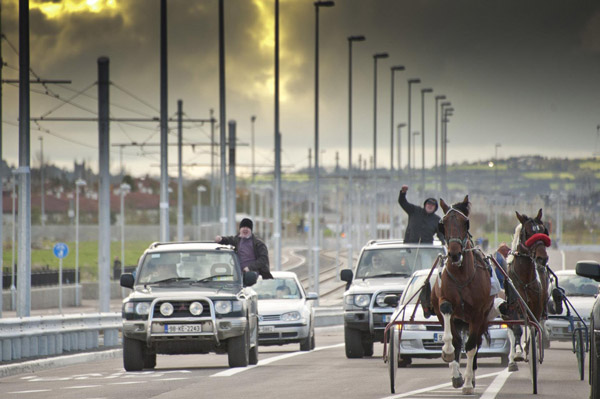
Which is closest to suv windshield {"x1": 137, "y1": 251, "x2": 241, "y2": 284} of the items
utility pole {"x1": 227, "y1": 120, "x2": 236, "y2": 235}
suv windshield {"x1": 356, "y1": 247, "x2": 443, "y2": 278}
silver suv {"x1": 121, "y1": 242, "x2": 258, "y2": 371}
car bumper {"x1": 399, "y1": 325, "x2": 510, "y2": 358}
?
silver suv {"x1": 121, "y1": 242, "x2": 258, "y2": 371}

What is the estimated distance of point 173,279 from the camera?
23.8m

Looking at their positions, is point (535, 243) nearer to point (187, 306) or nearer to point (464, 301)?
point (464, 301)

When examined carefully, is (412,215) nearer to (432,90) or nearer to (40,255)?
(432,90)

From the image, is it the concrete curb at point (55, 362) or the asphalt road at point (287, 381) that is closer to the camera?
the asphalt road at point (287, 381)

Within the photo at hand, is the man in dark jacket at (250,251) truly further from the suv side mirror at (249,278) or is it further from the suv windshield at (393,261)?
the suv windshield at (393,261)

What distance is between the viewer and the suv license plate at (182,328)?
22.7m

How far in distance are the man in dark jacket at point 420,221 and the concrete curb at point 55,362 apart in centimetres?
649

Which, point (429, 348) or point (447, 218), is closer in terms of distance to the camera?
point (447, 218)

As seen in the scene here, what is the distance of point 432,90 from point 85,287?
36546 millimetres

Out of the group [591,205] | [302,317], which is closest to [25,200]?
[302,317]

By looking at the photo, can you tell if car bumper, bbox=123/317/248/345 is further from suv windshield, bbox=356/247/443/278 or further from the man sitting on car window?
the man sitting on car window

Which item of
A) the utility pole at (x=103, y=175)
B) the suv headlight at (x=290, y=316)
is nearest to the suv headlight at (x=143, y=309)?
the suv headlight at (x=290, y=316)

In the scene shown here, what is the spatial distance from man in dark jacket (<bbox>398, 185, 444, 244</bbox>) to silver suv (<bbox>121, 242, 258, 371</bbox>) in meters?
3.17

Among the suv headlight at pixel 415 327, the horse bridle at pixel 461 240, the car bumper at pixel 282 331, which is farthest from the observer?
the car bumper at pixel 282 331
